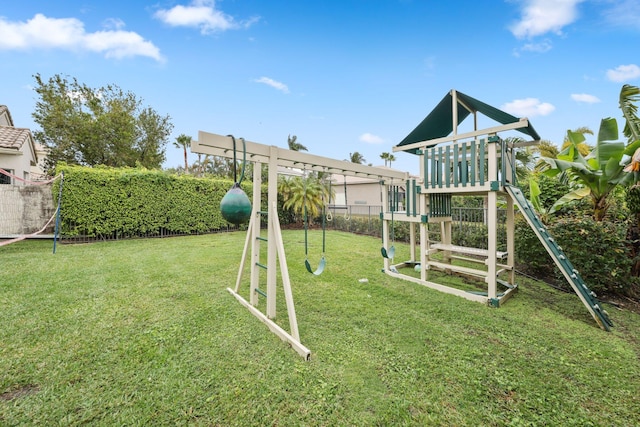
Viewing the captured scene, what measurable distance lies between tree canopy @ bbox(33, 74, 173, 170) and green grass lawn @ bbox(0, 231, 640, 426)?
43.4 ft

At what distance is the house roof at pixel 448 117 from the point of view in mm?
3861

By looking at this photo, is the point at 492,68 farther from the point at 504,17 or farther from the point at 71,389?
the point at 71,389

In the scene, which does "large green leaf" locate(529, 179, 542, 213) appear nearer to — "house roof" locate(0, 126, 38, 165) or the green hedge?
the green hedge

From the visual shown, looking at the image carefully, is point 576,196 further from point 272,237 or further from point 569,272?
point 272,237

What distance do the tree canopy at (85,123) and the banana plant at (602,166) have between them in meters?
16.7

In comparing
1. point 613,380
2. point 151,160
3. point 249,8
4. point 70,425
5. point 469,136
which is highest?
point 249,8

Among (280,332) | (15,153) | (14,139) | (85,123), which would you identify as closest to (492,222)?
(280,332)

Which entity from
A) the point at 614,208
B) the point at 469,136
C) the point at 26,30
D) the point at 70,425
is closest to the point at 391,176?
the point at 469,136

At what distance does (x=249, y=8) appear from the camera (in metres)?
7.14

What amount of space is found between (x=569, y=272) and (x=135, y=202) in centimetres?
1075

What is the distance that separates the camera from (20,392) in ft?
5.95

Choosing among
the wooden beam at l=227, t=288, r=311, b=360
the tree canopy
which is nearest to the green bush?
the wooden beam at l=227, t=288, r=311, b=360

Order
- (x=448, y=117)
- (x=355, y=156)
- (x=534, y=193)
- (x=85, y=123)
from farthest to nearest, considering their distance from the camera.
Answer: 1. (x=355, y=156)
2. (x=85, y=123)
3. (x=448, y=117)
4. (x=534, y=193)

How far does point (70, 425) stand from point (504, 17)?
10.2m
